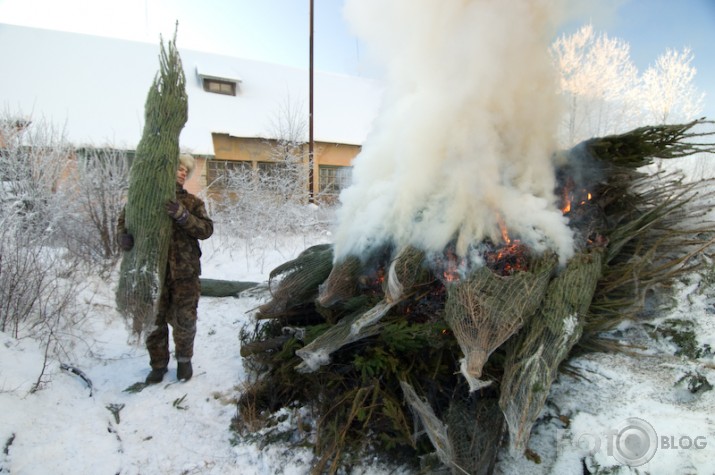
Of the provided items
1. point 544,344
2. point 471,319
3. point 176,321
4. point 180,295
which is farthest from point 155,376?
point 544,344

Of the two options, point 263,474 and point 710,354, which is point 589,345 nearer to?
point 710,354

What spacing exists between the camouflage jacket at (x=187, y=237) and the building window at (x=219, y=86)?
14808mm

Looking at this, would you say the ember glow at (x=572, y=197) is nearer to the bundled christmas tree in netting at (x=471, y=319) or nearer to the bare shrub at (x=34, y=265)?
the bundled christmas tree in netting at (x=471, y=319)

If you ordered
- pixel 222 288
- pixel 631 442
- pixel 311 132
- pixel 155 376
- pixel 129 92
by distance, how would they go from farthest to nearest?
pixel 129 92 < pixel 311 132 < pixel 222 288 < pixel 155 376 < pixel 631 442

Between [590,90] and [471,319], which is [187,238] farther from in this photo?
[590,90]

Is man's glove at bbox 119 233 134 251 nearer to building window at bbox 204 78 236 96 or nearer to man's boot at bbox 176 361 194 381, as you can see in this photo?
man's boot at bbox 176 361 194 381

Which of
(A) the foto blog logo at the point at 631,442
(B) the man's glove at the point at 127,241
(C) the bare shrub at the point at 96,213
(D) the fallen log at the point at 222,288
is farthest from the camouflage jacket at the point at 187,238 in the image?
(C) the bare shrub at the point at 96,213

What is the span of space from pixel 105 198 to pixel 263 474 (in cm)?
605

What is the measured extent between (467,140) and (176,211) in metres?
2.35

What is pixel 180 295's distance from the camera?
3586 mm

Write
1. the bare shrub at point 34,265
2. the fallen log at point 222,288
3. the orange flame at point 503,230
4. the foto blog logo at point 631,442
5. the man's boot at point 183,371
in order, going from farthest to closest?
the fallen log at point 222,288 → the bare shrub at point 34,265 → the man's boot at point 183,371 → the orange flame at point 503,230 → the foto blog logo at point 631,442

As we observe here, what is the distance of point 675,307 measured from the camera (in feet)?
9.93

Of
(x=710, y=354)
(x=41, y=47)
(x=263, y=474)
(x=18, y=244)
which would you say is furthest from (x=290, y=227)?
(x=41, y=47)

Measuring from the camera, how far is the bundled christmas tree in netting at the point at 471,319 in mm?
2529
